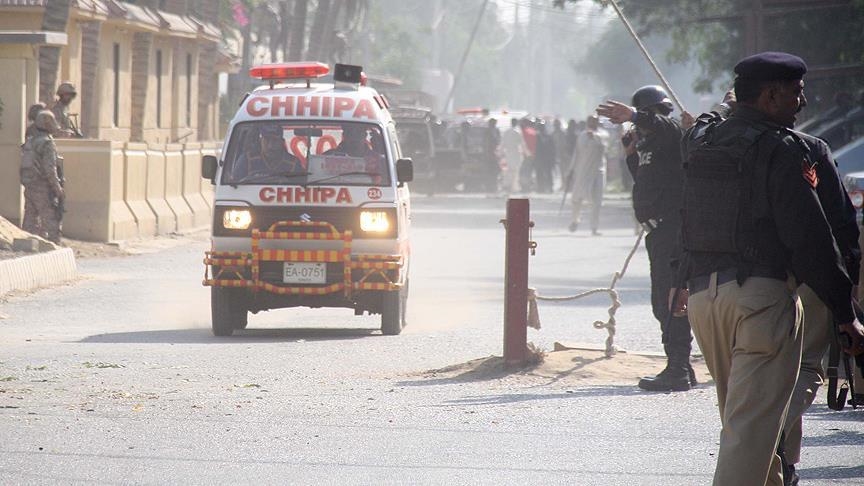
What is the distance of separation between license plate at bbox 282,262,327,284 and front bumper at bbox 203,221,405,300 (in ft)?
0.12

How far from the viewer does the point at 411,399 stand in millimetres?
8977

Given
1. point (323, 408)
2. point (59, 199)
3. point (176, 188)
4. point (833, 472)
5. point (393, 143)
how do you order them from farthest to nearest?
point (176, 188) < point (59, 199) < point (393, 143) < point (323, 408) < point (833, 472)

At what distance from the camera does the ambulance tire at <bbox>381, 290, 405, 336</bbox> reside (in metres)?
12.5

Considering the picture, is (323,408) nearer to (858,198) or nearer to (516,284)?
(516,284)

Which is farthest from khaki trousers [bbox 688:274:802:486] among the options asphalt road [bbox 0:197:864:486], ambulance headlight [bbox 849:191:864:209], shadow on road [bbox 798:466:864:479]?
ambulance headlight [bbox 849:191:864:209]

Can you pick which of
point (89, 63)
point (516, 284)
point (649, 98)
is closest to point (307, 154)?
point (516, 284)

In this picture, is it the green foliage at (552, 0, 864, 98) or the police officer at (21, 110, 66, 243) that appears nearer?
the police officer at (21, 110, 66, 243)

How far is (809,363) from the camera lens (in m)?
6.04

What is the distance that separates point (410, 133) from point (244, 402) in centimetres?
3043

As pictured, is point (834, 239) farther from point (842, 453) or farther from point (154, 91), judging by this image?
point (154, 91)

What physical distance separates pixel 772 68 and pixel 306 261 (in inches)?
286

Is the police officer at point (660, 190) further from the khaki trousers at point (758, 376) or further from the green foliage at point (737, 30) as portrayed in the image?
the green foliage at point (737, 30)

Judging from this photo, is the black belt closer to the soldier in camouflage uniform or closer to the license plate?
the license plate

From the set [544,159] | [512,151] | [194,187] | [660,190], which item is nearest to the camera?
[660,190]
